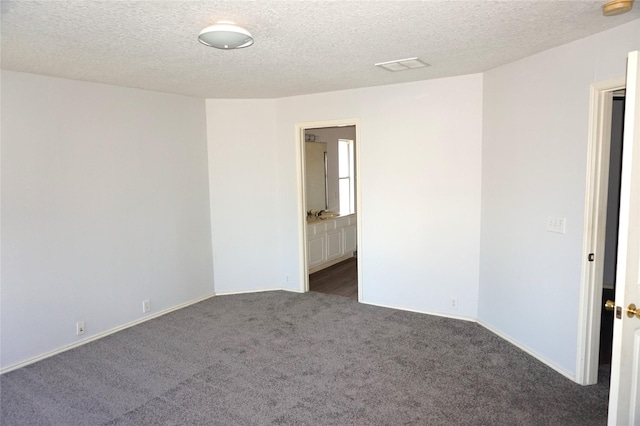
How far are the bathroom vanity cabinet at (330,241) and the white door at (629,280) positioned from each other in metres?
4.29

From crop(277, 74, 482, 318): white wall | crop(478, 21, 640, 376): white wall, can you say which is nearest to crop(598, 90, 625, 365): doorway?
crop(478, 21, 640, 376): white wall

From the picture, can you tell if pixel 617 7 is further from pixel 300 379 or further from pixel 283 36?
pixel 300 379

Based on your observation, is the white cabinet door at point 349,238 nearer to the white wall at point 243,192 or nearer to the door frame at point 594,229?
the white wall at point 243,192

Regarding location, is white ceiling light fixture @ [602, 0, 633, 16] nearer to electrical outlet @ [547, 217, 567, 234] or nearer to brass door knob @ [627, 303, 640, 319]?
electrical outlet @ [547, 217, 567, 234]

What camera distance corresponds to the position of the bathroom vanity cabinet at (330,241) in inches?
243

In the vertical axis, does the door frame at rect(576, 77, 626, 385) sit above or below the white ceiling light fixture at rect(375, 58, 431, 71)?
below

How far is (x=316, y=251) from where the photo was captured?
20.6ft

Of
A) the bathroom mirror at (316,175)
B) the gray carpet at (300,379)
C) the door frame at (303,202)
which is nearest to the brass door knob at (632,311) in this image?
the gray carpet at (300,379)

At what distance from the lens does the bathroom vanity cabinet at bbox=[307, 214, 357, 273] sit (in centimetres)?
618

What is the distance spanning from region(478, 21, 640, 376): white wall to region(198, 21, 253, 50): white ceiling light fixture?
2.24 meters

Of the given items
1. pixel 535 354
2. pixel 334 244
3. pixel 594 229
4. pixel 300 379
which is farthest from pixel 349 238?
pixel 594 229

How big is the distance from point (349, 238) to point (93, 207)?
4.25 meters

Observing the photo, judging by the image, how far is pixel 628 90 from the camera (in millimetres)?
1676

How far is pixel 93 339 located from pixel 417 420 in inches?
120
